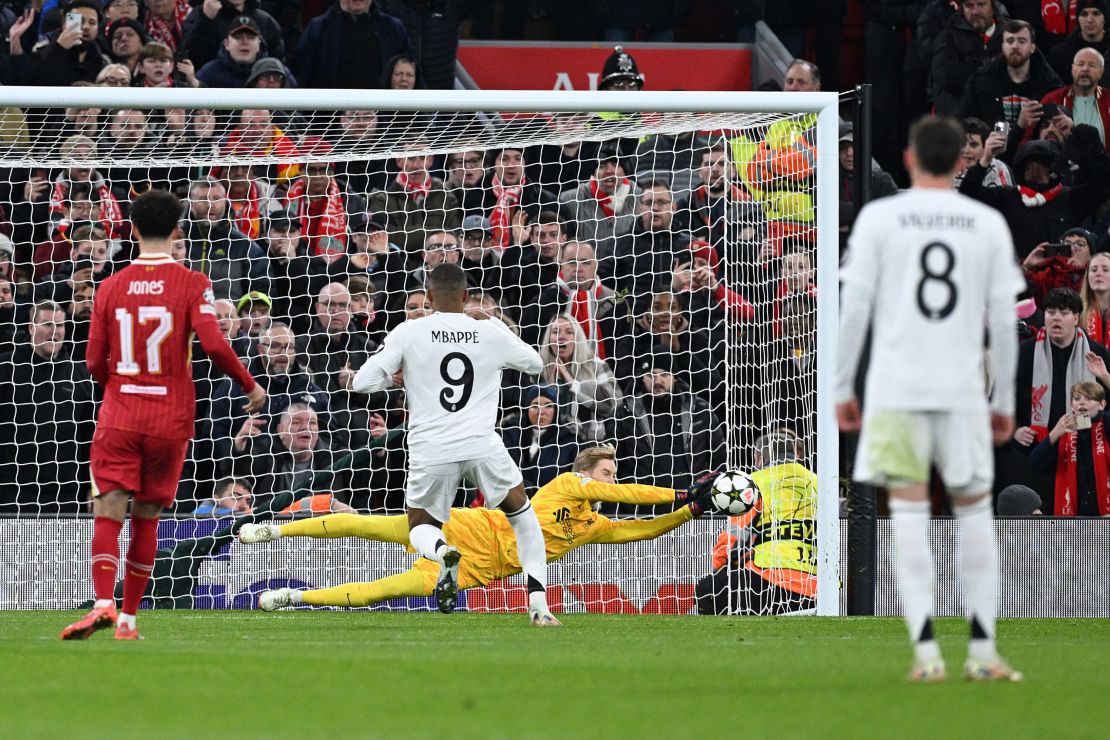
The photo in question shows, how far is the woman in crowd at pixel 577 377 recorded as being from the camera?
11922mm

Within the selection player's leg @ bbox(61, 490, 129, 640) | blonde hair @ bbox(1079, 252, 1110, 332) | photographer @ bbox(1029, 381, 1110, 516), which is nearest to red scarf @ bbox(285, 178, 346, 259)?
player's leg @ bbox(61, 490, 129, 640)

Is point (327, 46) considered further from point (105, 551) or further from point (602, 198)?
point (105, 551)

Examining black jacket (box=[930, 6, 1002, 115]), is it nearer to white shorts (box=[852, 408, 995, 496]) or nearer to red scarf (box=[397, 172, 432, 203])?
red scarf (box=[397, 172, 432, 203])

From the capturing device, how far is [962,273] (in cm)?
549

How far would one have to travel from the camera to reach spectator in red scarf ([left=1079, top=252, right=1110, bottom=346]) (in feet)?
41.0

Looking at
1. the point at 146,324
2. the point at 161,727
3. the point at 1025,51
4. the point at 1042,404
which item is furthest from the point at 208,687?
the point at 1025,51

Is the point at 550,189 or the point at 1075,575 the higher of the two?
the point at 550,189

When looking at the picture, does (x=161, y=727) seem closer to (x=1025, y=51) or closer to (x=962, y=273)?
(x=962, y=273)

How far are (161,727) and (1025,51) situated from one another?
38.3ft

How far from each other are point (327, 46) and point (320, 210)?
2145mm

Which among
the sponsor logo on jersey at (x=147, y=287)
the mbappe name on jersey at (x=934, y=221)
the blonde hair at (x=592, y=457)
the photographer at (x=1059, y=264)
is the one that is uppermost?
the photographer at (x=1059, y=264)

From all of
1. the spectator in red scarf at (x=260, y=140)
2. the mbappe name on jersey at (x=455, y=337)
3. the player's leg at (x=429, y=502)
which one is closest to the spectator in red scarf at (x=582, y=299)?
the spectator in red scarf at (x=260, y=140)

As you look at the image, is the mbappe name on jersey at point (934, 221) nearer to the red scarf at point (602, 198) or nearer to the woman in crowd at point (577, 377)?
the woman in crowd at point (577, 377)

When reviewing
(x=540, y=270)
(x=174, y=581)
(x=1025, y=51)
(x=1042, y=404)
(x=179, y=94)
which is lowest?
(x=174, y=581)
